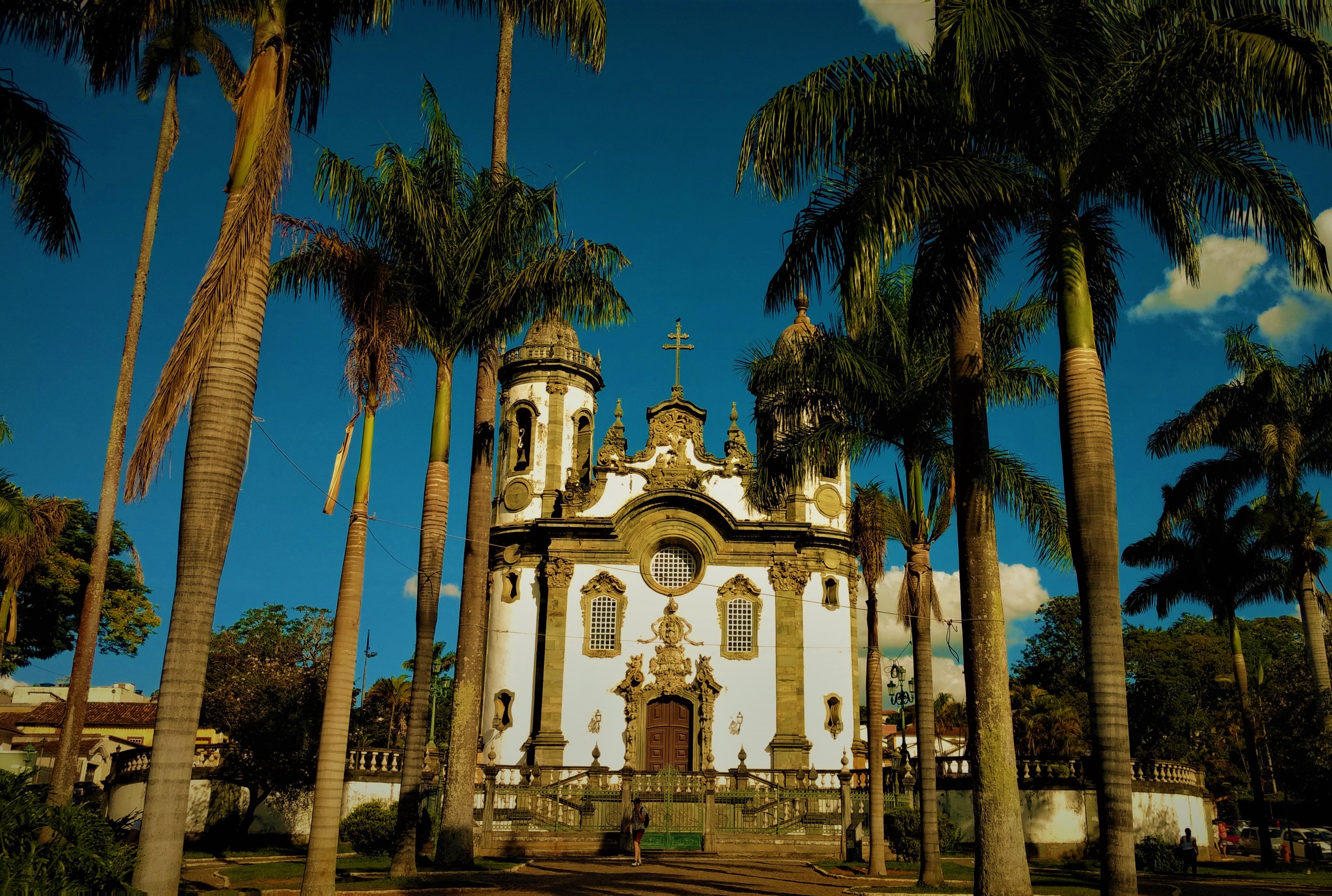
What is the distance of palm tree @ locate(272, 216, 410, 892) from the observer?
43.2 feet

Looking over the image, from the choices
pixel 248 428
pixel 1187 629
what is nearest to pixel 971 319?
pixel 248 428

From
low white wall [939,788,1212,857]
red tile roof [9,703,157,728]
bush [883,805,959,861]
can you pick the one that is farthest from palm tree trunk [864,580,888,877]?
red tile roof [9,703,157,728]

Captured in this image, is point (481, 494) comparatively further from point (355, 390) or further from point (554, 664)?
point (554, 664)

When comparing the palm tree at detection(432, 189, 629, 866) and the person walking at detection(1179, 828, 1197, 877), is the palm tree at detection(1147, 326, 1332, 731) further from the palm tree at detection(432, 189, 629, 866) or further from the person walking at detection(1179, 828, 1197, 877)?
the palm tree at detection(432, 189, 629, 866)

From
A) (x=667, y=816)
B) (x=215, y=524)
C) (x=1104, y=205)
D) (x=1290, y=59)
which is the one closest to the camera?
(x=215, y=524)

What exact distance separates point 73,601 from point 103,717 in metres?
27.9

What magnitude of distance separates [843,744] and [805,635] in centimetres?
374

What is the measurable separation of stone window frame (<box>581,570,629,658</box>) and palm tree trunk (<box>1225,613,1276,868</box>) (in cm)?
1834

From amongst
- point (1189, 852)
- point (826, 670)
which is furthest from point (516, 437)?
point (1189, 852)

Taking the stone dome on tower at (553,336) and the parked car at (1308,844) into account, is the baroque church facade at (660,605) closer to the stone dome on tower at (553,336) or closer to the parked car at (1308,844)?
the stone dome on tower at (553,336)

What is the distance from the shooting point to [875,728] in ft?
75.4

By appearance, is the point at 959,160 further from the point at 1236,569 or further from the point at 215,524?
the point at 1236,569

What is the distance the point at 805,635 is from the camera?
35781 millimetres

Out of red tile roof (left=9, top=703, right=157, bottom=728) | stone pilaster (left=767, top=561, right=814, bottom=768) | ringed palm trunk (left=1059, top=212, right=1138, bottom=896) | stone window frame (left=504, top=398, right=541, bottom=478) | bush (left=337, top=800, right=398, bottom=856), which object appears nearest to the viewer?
ringed palm trunk (left=1059, top=212, right=1138, bottom=896)
